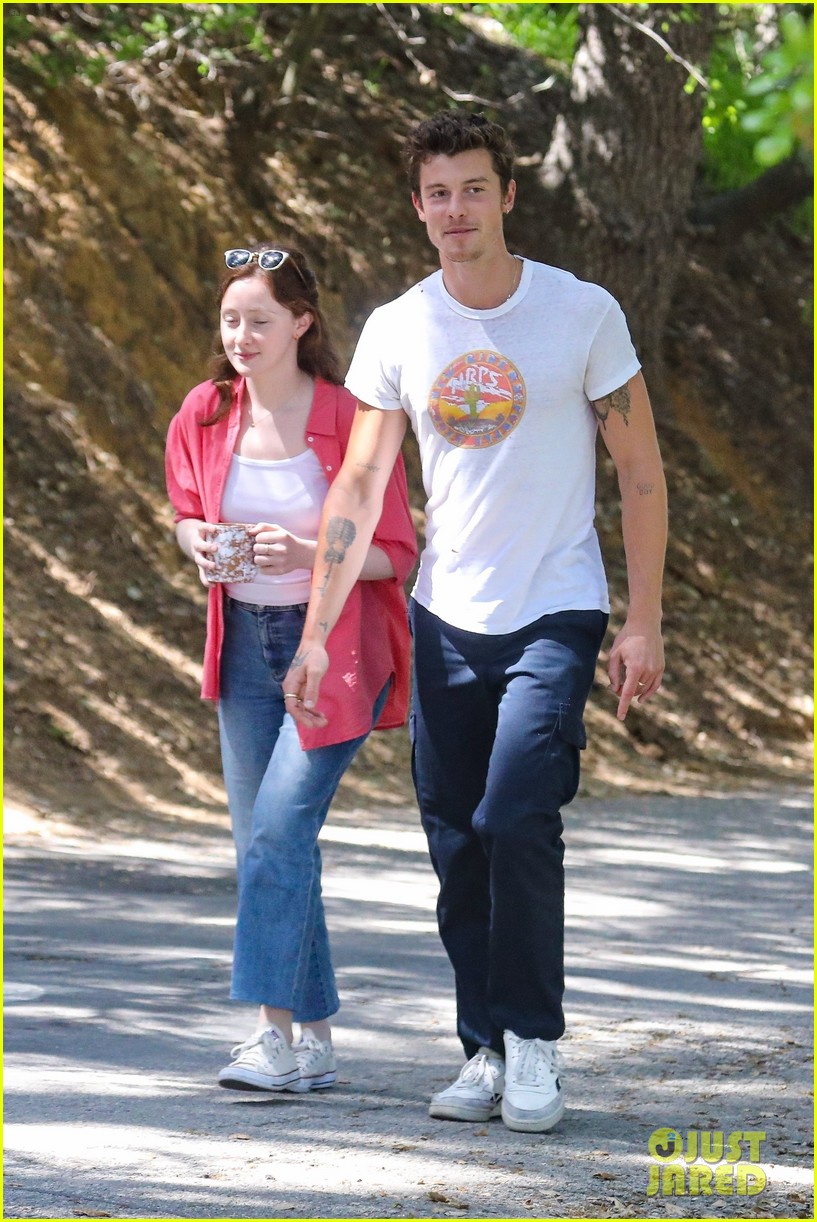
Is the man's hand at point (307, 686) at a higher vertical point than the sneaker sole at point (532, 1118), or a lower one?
higher

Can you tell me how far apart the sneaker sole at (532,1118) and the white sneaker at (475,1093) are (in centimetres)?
9

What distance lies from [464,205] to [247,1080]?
2.17 m

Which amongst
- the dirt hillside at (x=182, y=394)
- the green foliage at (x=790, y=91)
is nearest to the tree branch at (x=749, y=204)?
the dirt hillside at (x=182, y=394)

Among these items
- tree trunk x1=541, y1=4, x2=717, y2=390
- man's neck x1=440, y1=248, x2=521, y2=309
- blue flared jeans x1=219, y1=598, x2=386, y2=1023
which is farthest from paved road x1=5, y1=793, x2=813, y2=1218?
tree trunk x1=541, y1=4, x2=717, y2=390

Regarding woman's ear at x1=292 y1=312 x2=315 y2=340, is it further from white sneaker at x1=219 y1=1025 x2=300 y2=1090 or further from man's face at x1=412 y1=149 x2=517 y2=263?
white sneaker at x1=219 y1=1025 x2=300 y2=1090

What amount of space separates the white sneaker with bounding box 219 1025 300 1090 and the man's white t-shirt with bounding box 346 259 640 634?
1.15m

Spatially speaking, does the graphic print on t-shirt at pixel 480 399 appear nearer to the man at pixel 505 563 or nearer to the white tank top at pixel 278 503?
the man at pixel 505 563

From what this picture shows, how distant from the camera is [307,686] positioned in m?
3.90

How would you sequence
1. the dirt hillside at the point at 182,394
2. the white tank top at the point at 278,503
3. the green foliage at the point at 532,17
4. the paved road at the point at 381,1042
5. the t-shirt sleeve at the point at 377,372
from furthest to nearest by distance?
1. the green foliage at the point at 532,17
2. the dirt hillside at the point at 182,394
3. the white tank top at the point at 278,503
4. the t-shirt sleeve at the point at 377,372
5. the paved road at the point at 381,1042

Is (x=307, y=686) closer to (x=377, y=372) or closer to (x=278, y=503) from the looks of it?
(x=278, y=503)

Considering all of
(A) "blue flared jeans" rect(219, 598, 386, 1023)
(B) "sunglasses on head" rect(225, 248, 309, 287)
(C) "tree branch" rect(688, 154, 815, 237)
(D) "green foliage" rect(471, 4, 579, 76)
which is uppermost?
(D) "green foliage" rect(471, 4, 579, 76)

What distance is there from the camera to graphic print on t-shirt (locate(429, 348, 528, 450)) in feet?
12.5

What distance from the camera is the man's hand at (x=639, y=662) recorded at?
3811mm

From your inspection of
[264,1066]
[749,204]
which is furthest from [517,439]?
[749,204]
